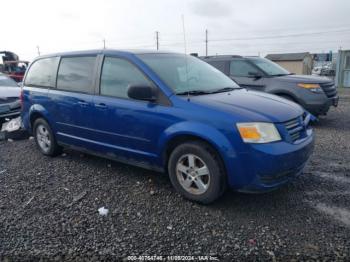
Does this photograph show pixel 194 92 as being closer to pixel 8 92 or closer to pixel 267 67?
pixel 267 67

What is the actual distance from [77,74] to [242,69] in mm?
4865

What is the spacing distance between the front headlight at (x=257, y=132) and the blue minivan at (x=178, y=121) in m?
0.01

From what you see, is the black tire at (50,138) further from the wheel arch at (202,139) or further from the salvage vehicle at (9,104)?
the salvage vehicle at (9,104)

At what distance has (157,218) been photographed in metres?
3.29

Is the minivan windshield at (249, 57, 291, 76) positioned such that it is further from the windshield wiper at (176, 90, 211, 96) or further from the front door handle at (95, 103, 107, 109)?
the front door handle at (95, 103, 107, 109)

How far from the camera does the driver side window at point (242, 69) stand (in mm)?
8016

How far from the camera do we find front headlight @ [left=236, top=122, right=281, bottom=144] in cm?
310

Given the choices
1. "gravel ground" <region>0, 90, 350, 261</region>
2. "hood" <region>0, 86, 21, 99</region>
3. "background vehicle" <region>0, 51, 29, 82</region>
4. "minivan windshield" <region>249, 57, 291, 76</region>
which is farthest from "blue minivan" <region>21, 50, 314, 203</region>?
"background vehicle" <region>0, 51, 29, 82</region>

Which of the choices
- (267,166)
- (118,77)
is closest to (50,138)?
(118,77)

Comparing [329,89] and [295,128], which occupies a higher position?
[329,89]

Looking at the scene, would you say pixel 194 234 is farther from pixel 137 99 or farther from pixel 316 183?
pixel 316 183

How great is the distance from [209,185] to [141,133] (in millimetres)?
1069

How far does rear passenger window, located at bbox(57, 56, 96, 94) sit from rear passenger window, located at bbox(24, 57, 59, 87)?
0.65ft

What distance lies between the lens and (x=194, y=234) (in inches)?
117
